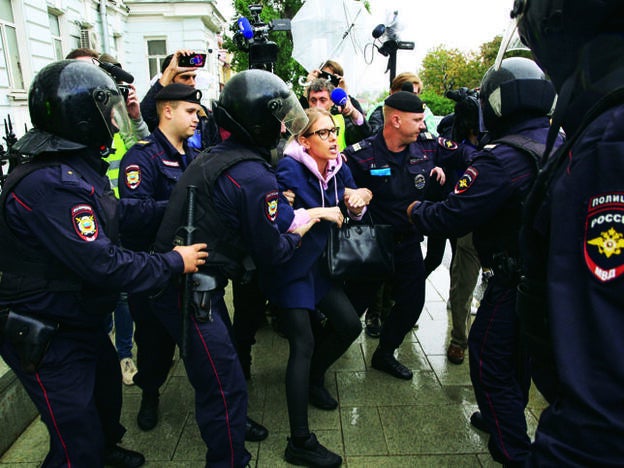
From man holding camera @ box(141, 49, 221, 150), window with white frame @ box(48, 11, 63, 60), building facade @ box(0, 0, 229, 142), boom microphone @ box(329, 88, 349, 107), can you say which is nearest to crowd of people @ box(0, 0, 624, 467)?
man holding camera @ box(141, 49, 221, 150)

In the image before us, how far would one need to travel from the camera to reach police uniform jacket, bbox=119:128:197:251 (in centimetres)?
291

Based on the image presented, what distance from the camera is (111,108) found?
2.11 m

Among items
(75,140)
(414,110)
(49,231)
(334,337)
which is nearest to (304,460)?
(334,337)

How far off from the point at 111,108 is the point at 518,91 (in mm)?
2013

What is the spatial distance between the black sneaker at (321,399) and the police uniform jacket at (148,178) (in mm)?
1530

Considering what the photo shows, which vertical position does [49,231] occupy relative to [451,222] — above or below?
above

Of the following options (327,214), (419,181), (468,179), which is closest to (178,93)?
(327,214)

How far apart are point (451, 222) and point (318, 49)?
4.45 metres

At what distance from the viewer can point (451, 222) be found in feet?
8.56

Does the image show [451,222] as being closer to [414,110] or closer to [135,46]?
[414,110]

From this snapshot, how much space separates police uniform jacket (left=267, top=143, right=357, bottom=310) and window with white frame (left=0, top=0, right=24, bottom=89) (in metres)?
9.82

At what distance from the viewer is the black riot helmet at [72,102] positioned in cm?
197

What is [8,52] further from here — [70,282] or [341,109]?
[70,282]

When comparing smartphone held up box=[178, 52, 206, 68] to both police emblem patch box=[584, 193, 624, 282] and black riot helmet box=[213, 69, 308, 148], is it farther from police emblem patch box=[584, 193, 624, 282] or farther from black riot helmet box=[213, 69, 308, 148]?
police emblem patch box=[584, 193, 624, 282]
